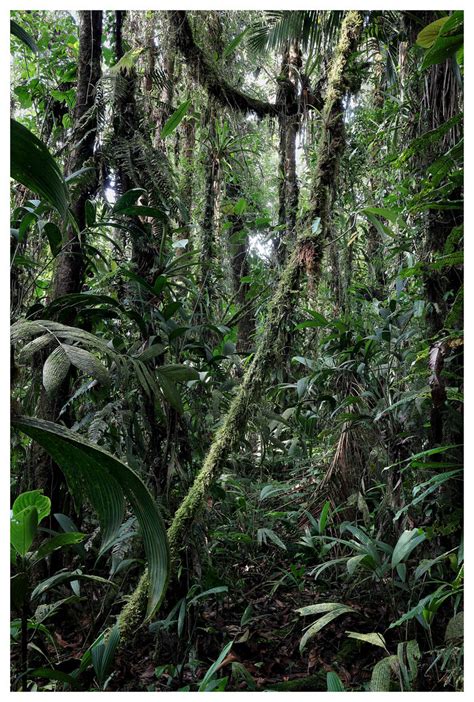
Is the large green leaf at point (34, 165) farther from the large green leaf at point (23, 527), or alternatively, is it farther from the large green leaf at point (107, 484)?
the large green leaf at point (23, 527)

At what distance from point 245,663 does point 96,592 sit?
0.58 m

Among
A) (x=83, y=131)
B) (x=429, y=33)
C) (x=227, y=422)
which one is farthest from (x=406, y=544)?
(x=83, y=131)

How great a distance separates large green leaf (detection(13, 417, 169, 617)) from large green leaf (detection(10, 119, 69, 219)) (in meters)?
0.34

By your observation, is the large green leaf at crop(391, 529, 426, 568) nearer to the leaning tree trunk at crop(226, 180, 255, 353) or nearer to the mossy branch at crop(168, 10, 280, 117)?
the leaning tree trunk at crop(226, 180, 255, 353)

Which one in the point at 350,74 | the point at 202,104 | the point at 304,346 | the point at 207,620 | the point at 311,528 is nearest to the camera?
the point at 207,620

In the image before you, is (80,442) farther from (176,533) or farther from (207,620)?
(207,620)

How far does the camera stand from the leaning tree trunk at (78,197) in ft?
6.10

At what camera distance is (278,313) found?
180 centimetres

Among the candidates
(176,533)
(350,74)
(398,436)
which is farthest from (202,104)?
(176,533)

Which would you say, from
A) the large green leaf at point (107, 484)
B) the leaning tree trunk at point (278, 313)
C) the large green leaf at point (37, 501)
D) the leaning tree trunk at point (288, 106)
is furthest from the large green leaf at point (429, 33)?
the leaning tree trunk at point (288, 106)

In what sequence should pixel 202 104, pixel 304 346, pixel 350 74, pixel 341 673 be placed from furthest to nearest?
pixel 202 104
pixel 304 346
pixel 350 74
pixel 341 673

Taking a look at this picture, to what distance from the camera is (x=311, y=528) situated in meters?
2.21

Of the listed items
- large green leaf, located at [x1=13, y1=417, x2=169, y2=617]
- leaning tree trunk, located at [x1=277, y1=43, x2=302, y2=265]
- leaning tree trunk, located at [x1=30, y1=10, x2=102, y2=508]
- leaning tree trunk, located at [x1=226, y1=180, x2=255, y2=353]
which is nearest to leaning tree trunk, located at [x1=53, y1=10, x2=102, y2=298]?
leaning tree trunk, located at [x1=30, y1=10, x2=102, y2=508]

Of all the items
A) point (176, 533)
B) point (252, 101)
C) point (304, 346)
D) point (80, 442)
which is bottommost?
point (176, 533)
